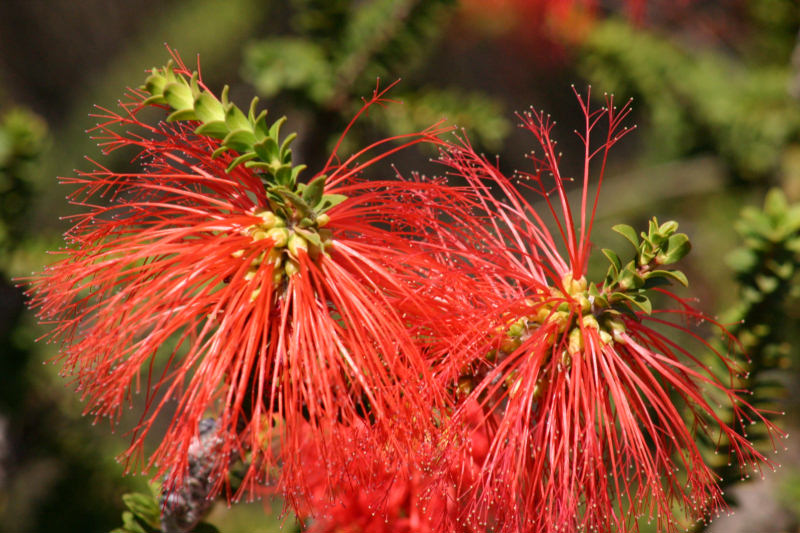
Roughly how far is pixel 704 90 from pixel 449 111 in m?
1.30

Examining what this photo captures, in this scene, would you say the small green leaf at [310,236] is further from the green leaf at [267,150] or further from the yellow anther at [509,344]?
the yellow anther at [509,344]

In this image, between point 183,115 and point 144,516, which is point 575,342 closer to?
point 183,115

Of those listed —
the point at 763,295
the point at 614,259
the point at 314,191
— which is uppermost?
the point at 314,191

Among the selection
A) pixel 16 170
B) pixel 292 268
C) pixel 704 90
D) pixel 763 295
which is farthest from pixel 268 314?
pixel 704 90

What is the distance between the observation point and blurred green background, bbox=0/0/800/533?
4.83ft

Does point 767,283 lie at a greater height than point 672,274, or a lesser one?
lesser

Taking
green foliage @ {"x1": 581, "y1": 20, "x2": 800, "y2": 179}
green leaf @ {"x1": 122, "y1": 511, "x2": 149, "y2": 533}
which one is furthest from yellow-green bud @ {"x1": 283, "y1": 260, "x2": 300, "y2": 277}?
green foliage @ {"x1": 581, "y1": 20, "x2": 800, "y2": 179}

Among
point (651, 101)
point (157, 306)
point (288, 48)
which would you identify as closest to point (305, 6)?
point (288, 48)

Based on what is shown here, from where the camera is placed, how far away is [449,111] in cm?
154

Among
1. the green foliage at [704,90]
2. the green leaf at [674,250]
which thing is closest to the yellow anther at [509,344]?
the green leaf at [674,250]

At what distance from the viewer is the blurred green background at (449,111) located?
1.47 m

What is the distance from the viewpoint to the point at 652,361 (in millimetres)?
860

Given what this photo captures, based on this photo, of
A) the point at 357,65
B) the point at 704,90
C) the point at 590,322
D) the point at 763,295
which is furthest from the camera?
the point at 704,90

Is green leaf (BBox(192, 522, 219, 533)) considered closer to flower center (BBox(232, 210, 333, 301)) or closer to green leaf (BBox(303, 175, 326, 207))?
flower center (BBox(232, 210, 333, 301))
